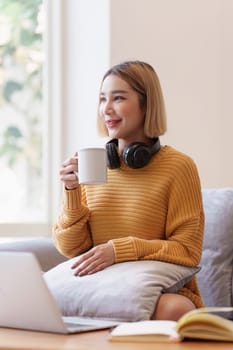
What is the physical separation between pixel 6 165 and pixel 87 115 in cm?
43

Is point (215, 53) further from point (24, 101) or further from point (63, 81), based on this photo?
point (24, 101)

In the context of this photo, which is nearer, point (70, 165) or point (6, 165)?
point (70, 165)

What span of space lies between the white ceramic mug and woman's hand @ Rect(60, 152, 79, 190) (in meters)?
0.13

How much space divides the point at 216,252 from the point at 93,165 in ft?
2.18

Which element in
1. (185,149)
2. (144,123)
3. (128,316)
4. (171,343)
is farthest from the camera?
(185,149)

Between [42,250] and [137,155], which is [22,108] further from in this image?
[137,155]

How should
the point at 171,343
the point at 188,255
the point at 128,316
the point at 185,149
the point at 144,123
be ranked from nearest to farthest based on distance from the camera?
the point at 171,343 → the point at 128,316 → the point at 188,255 → the point at 144,123 → the point at 185,149

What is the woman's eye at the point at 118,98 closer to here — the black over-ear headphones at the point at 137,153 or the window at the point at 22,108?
the black over-ear headphones at the point at 137,153

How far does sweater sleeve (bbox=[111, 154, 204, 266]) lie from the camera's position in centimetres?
171

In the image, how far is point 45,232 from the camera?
3049mm

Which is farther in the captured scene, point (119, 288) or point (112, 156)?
point (112, 156)

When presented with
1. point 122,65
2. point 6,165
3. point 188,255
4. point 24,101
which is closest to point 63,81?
point 24,101

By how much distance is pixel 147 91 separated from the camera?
1.94 meters

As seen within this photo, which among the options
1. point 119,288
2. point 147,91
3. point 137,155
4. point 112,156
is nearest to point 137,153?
point 137,155
